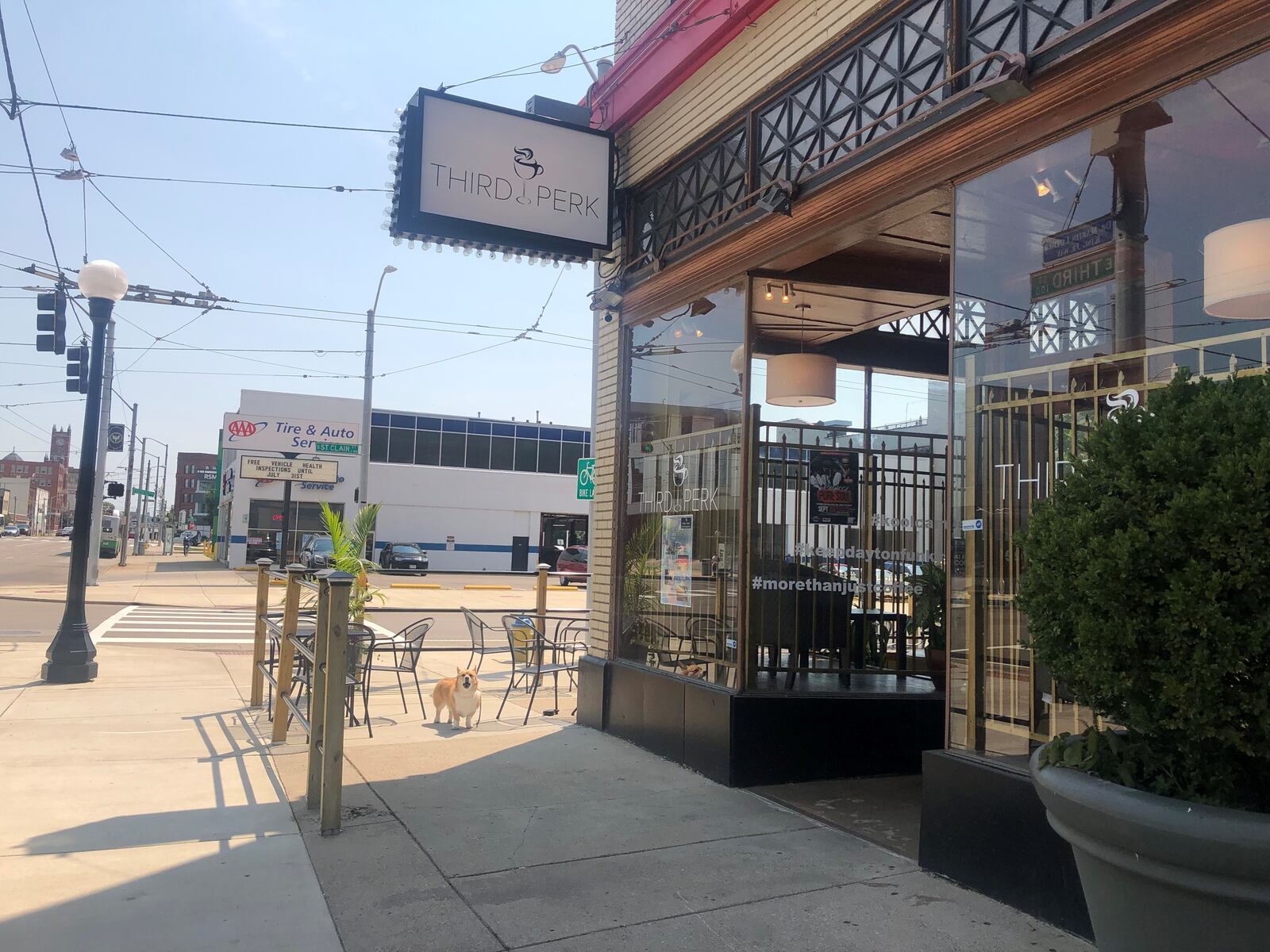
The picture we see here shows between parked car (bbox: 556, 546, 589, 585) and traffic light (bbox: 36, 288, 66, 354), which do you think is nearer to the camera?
traffic light (bbox: 36, 288, 66, 354)

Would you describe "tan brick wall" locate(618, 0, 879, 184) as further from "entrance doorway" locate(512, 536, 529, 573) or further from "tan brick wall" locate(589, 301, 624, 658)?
"entrance doorway" locate(512, 536, 529, 573)

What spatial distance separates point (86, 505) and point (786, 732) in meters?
8.79

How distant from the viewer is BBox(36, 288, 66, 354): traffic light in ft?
40.2

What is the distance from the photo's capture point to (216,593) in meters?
25.3

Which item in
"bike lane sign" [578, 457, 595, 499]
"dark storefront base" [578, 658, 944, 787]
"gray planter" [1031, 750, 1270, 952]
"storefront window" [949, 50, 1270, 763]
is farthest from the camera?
"bike lane sign" [578, 457, 595, 499]

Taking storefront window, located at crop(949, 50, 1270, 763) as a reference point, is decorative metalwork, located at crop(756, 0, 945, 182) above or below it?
above

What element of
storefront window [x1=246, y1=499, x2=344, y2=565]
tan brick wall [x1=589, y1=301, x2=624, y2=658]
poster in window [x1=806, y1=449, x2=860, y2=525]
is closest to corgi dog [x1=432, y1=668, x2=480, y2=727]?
tan brick wall [x1=589, y1=301, x2=624, y2=658]

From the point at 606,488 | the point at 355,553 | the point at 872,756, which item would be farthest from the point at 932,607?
the point at 355,553

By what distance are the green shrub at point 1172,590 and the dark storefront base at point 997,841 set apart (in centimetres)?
121

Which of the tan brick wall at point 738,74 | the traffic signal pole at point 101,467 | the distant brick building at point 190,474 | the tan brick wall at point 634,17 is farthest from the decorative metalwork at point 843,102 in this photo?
the distant brick building at point 190,474

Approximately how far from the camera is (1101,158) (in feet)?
13.3

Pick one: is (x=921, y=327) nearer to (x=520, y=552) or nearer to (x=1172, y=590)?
(x=1172, y=590)

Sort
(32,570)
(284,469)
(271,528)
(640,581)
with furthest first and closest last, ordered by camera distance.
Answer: (271,528), (284,469), (32,570), (640,581)

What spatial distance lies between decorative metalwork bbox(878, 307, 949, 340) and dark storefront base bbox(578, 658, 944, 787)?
10.9 feet
